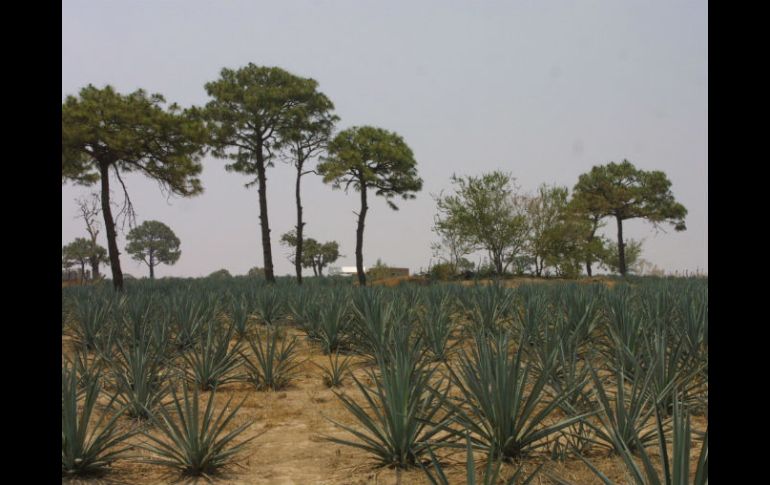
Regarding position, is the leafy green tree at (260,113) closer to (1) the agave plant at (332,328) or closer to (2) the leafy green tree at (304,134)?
(2) the leafy green tree at (304,134)

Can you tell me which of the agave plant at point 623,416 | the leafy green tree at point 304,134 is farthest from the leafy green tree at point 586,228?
the agave plant at point 623,416

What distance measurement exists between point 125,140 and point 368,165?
11.7 m

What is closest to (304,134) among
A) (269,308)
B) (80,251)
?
(269,308)

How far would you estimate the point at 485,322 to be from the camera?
21.4ft

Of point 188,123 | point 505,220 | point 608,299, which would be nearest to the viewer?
point 608,299

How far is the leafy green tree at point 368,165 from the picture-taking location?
82.2 feet

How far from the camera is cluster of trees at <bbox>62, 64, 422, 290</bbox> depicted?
1766cm

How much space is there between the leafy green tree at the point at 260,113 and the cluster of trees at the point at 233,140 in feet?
0.14

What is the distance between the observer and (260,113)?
2380 cm

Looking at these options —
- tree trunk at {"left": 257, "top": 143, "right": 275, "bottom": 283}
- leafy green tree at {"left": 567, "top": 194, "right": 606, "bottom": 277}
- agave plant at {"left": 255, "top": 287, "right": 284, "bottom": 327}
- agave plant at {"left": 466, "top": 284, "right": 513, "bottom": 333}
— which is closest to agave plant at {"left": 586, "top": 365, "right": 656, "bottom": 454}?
agave plant at {"left": 466, "top": 284, "right": 513, "bottom": 333}
